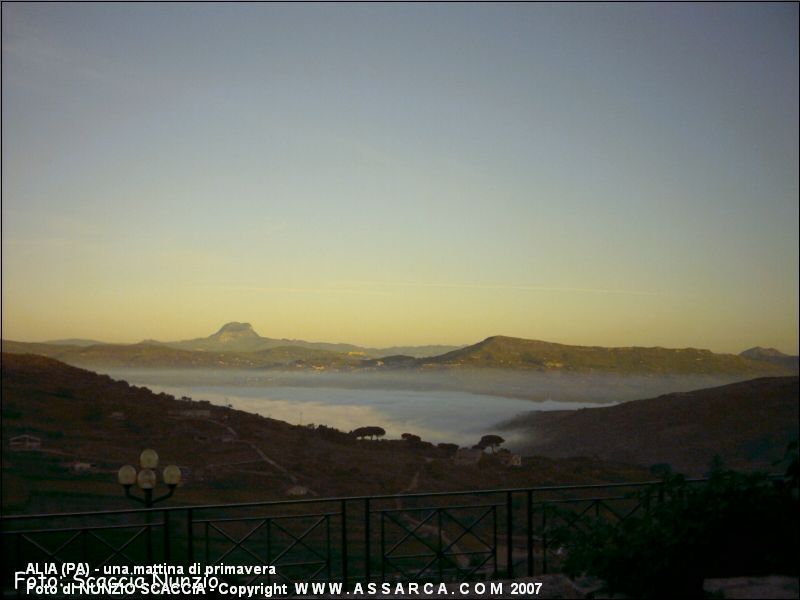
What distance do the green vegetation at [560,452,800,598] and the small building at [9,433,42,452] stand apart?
14.7 m

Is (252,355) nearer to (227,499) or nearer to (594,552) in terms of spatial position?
(227,499)

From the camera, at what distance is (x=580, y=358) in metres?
18.0

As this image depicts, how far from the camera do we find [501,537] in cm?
1259

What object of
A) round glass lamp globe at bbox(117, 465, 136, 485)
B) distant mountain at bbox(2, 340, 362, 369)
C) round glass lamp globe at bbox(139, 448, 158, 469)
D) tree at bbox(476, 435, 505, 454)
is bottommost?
tree at bbox(476, 435, 505, 454)

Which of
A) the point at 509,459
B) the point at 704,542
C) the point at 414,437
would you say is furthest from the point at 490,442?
the point at 704,542

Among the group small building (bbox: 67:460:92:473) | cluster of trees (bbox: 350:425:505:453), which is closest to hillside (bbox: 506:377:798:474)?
cluster of trees (bbox: 350:425:505:453)

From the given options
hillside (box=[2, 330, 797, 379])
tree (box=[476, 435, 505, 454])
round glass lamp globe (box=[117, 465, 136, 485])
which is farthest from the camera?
hillside (box=[2, 330, 797, 379])

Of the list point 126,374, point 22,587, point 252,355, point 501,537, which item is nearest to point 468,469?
point 501,537

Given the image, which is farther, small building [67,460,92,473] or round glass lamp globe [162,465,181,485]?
small building [67,460,92,473]

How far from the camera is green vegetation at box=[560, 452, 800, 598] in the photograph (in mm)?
2910

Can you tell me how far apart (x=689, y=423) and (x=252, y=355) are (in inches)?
426

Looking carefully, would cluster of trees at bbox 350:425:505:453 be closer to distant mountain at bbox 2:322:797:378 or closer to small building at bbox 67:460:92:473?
distant mountain at bbox 2:322:797:378

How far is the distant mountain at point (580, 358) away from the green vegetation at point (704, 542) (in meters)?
14.4

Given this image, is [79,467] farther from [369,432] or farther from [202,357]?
[369,432]
